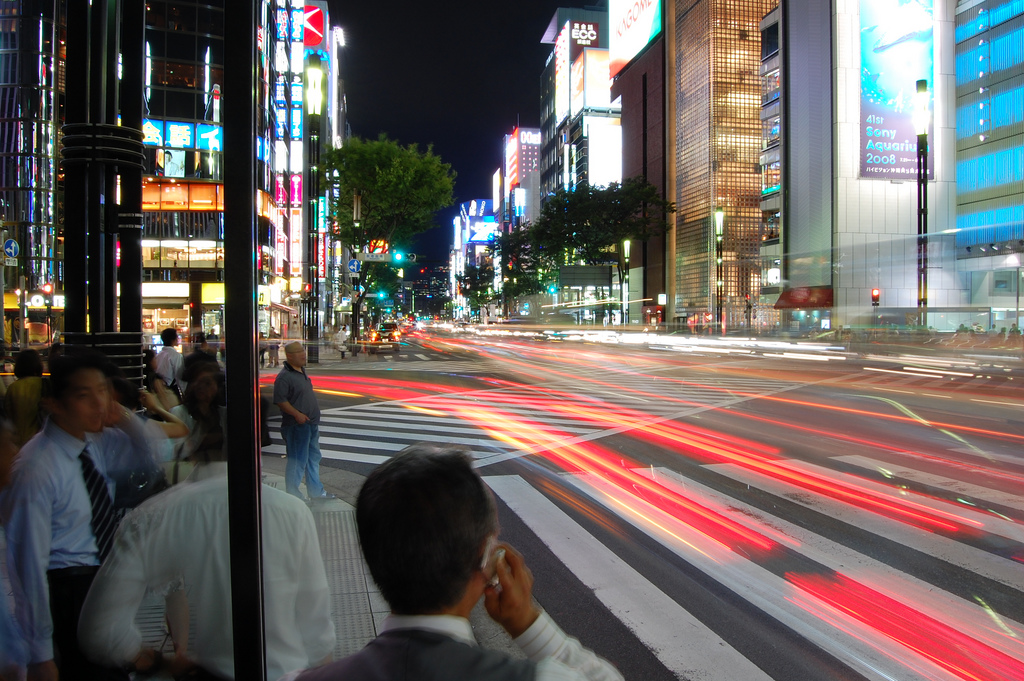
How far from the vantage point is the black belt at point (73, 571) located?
2701 millimetres

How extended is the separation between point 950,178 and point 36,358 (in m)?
52.9

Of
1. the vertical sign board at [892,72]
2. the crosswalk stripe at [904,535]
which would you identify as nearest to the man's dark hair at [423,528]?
the crosswalk stripe at [904,535]

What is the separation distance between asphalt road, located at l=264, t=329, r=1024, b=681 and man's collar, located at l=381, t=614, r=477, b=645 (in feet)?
9.84

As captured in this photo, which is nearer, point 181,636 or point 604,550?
point 181,636

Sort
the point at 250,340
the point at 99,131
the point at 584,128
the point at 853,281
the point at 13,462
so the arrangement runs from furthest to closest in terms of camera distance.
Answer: the point at 584,128, the point at 853,281, the point at 99,131, the point at 13,462, the point at 250,340

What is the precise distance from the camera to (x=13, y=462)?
2.79 m

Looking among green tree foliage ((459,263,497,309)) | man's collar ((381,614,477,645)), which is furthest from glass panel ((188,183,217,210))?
green tree foliage ((459,263,497,309))

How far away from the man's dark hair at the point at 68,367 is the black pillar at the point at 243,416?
1.65 m

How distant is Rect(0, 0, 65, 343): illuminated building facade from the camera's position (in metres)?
39.5

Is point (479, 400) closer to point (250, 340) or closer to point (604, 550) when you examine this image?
point (604, 550)

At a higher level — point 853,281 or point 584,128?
point 584,128

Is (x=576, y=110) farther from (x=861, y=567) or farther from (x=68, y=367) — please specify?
(x=68, y=367)

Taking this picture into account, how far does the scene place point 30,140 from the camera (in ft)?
132

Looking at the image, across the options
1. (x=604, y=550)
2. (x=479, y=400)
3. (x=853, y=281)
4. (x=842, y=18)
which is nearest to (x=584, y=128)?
(x=842, y=18)
